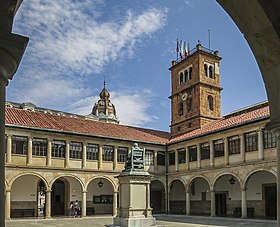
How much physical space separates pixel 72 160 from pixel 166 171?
29.0ft

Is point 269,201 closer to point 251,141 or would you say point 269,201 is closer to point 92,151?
point 251,141

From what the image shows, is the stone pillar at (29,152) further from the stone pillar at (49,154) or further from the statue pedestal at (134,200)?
the statue pedestal at (134,200)

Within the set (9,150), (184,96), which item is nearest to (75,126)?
(9,150)

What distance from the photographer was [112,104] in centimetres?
7144

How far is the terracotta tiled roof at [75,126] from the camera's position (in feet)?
93.2

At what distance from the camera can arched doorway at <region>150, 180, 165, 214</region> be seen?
3444cm

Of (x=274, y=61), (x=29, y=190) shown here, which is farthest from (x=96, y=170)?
(x=274, y=61)

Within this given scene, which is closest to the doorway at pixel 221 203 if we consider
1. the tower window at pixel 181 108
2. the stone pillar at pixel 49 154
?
the tower window at pixel 181 108

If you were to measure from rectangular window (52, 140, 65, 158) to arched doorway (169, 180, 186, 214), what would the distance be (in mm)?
10121

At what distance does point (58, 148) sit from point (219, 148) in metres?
11.6

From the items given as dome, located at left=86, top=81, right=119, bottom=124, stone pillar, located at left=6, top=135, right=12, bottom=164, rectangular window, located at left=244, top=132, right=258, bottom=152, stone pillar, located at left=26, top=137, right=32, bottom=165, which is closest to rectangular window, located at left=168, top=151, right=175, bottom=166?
rectangular window, located at left=244, top=132, right=258, bottom=152

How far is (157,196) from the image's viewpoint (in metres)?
34.8

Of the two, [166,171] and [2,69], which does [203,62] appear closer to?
[166,171]

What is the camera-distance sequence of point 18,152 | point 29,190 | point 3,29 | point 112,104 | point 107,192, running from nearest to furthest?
point 3,29 < point 18,152 < point 29,190 < point 107,192 < point 112,104
